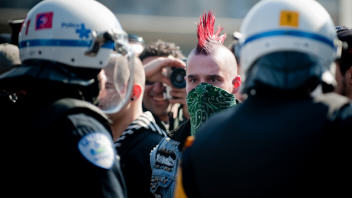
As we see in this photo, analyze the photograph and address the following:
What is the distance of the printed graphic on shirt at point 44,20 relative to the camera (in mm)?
2447

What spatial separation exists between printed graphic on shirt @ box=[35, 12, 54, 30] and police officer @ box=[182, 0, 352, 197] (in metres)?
0.92

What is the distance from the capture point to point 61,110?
2.14 metres

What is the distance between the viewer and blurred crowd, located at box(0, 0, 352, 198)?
6.03ft

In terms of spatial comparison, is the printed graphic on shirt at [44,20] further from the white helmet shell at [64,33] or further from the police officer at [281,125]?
the police officer at [281,125]

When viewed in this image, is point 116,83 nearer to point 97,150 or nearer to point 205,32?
point 97,150

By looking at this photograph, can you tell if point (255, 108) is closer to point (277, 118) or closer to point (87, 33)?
point (277, 118)

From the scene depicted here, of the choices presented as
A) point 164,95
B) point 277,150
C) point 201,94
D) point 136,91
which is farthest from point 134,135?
point 277,150

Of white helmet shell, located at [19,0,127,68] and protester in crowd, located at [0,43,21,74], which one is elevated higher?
white helmet shell, located at [19,0,127,68]

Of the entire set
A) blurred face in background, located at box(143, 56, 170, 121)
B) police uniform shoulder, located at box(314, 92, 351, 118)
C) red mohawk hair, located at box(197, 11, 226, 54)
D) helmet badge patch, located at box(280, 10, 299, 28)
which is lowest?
blurred face in background, located at box(143, 56, 170, 121)

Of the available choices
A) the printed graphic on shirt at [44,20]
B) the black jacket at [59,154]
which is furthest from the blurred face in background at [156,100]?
the black jacket at [59,154]

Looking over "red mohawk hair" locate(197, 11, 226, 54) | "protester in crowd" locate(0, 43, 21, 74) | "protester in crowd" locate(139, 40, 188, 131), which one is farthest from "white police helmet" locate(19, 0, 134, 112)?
"protester in crowd" locate(139, 40, 188, 131)

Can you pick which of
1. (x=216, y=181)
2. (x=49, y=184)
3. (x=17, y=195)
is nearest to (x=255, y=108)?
(x=216, y=181)

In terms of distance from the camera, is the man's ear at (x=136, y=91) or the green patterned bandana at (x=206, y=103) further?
the man's ear at (x=136, y=91)

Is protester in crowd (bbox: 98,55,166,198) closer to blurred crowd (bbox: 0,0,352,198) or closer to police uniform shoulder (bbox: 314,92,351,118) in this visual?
blurred crowd (bbox: 0,0,352,198)
